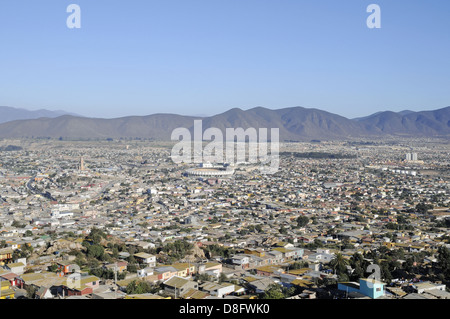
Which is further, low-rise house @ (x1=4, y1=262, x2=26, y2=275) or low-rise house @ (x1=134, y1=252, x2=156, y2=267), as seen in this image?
low-rise house @ (x1=134, y1=252, x2=156, y2=267)

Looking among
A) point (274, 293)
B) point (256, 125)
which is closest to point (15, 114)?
point (256, 125)

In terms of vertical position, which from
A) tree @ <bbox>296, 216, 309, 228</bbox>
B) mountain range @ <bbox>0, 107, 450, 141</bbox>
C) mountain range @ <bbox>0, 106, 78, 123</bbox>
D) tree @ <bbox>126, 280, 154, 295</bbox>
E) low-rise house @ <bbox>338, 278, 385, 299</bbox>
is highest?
mountain range @ <bbox>0, 106, 78, 123</bbox>

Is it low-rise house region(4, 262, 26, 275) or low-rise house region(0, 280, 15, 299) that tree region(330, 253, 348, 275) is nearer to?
low-rise house region(0, 280, 15, 299)

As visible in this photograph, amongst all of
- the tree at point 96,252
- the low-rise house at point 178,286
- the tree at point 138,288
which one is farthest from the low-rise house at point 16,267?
the low-rise house at point 178,286

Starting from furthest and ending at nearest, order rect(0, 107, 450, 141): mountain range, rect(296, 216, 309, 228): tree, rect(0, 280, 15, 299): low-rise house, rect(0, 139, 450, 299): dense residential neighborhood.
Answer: rect(0, 107, 450, 141): mountain range, rect(296, 216, 309, 228): tree, rect(0, 139, 450, 299): dense residential neighborhood, rect(0, 280, 15, 299): low-rise house

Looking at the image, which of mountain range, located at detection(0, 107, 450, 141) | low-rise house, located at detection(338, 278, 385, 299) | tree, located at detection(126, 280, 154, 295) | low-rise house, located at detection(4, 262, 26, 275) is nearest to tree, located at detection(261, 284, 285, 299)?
low-rise house, located at detection(338, 278, 385, 299)

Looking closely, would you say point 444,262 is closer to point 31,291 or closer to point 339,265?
point 339,265
